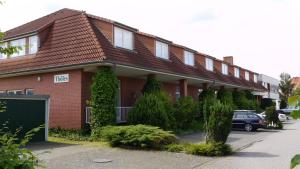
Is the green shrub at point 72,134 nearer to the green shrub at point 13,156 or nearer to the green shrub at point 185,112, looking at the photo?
the green shrub at point 185,112

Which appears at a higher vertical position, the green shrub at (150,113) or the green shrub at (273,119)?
the green shrub at (150,113)

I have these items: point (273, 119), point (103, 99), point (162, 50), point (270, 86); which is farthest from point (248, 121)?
point (270, 86)

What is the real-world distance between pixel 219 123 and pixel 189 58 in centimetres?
1754

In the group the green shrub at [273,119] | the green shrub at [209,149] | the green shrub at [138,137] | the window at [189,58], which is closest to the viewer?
the green shrub at [209,149]

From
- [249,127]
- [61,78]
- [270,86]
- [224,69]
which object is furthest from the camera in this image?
[270,86]

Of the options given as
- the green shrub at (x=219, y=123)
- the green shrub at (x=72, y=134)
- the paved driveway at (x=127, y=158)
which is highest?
the green shrub at (x=219, y=123)

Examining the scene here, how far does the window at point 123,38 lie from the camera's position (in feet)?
68.7

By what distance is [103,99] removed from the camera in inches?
720

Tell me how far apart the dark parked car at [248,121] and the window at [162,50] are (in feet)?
22.4

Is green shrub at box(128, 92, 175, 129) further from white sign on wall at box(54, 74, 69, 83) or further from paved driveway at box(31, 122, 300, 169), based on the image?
paved driveway at box(31, 122, 300, 169)

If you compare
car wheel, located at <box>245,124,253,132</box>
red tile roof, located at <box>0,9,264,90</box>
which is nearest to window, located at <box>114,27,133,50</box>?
red tile roof, located at <box>0,9,264,90</box>

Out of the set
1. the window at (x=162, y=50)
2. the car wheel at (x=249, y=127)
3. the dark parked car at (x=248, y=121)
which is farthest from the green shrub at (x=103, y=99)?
the car wheel at (x=249, y=127)

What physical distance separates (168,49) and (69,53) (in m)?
9.56

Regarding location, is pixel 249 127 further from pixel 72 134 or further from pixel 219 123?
pixel 72 134
